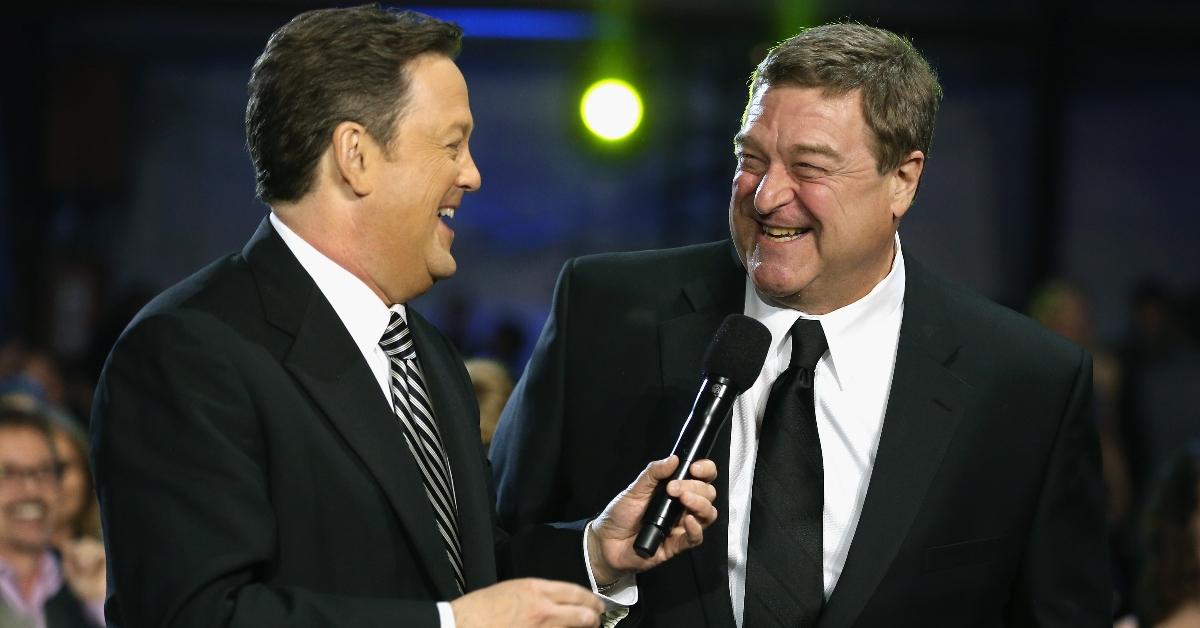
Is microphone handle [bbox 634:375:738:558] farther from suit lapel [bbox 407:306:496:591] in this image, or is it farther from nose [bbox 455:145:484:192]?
nose [bbox 455:145:484:192]

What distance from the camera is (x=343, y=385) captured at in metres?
1.86

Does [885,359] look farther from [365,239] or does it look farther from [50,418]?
[50,418]

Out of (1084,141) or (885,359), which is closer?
(885,359)

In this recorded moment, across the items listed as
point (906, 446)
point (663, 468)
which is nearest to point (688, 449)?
point (663, 468)

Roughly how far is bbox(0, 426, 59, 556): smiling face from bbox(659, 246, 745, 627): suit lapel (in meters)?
1.85

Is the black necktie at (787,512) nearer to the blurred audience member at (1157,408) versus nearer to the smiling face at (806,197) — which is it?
the smiling face at (806,197)

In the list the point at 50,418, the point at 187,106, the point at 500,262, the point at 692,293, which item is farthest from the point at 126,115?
the point at 692,293

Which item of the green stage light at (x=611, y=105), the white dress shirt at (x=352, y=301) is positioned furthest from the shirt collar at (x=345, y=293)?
the green stage light at (x=611, y=105)

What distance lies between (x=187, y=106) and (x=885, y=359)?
669 cm

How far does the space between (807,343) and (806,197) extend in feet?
0.75

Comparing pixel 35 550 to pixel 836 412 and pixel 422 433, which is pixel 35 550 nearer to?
pixel 422 433

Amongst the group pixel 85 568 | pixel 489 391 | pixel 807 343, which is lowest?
pixel 85 568

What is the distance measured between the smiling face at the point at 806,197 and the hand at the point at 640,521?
446mm

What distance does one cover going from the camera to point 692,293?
2.47 m
